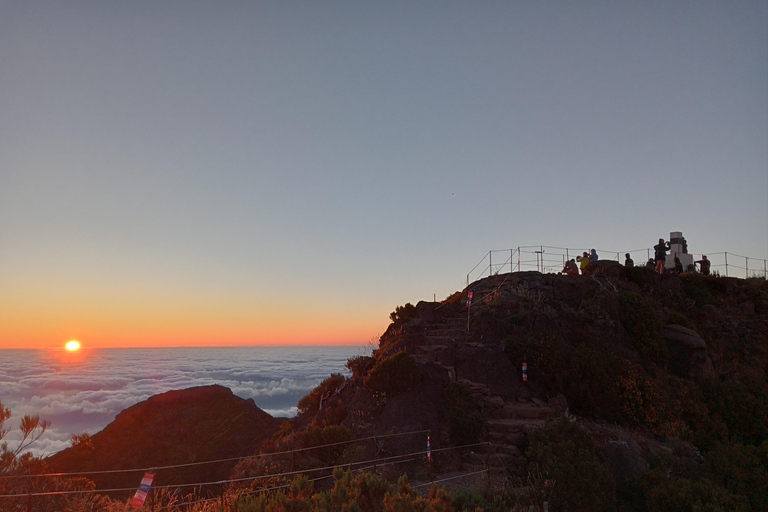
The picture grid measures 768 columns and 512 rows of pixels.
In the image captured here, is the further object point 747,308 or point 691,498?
point 747,308

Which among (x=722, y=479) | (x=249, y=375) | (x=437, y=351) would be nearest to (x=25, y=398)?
(x=249, y=375)

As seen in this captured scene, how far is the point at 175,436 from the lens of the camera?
81.2 feet

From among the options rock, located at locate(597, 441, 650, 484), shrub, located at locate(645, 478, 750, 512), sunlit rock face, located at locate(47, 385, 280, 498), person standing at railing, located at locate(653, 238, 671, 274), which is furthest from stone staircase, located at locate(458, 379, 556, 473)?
person standing at railing, located at locate(653, 238, 671, 274)

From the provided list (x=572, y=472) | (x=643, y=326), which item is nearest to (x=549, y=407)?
(x=572, y=472)

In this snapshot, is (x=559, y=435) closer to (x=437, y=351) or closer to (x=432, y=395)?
(x=432, y=395)

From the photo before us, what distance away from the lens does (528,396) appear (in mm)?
14961

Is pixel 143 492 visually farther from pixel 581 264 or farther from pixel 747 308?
pixel 747 308

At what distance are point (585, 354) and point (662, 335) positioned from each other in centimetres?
503

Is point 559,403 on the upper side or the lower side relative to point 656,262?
lower

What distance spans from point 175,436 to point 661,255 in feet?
87.0

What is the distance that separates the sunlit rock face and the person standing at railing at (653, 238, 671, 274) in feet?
68.8

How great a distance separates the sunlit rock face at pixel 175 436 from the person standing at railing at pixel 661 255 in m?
21.0

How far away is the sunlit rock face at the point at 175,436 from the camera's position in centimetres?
2175

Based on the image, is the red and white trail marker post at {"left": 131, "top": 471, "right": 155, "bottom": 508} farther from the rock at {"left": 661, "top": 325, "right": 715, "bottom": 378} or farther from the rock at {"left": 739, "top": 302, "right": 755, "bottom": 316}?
the rock at {"left": 739, "top": 302, "right": 755, "bottom": 316}
